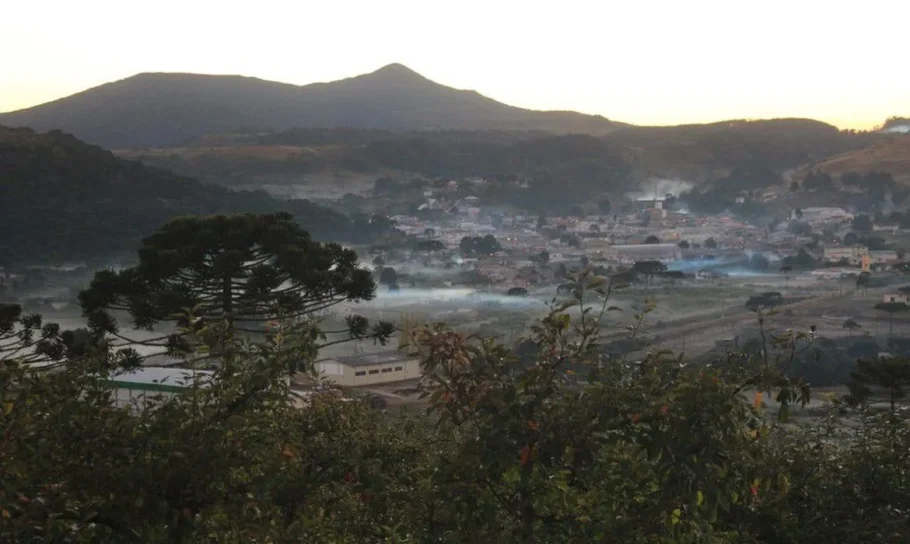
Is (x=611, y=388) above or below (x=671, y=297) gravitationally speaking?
above

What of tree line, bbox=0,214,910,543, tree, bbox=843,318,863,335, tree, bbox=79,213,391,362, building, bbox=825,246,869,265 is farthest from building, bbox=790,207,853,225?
tree line, bbox=0,214,910,543

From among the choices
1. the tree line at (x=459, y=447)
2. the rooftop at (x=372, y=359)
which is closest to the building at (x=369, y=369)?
the rooftop at (x=372, y=359)

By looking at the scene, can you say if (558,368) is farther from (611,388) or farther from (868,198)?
(868,198)

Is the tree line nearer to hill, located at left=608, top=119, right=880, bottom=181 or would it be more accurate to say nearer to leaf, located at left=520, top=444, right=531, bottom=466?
leaf, located at left=520, top=444, right=531, bottom=466

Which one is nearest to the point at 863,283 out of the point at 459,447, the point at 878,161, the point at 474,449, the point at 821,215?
the point at 821,215

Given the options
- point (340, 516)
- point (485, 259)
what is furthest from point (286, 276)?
point (485, 259)

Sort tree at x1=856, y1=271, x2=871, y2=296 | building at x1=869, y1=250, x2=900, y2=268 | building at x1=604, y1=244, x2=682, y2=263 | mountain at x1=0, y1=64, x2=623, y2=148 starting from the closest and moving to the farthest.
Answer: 1. tree at x1=856, y1=271, x2=871, y2=296
2. building at x1=869, y1=250, x2=900, y2=268
3. building at x1=604, y1=244, x2=682, y2=263
4. mountain at x1=0, y1=64, x2=623, y2=148

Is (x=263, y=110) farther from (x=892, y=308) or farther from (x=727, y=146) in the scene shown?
(x=892, y=308)

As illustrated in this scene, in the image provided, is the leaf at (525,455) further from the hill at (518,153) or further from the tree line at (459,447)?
the hill at (518,153)
